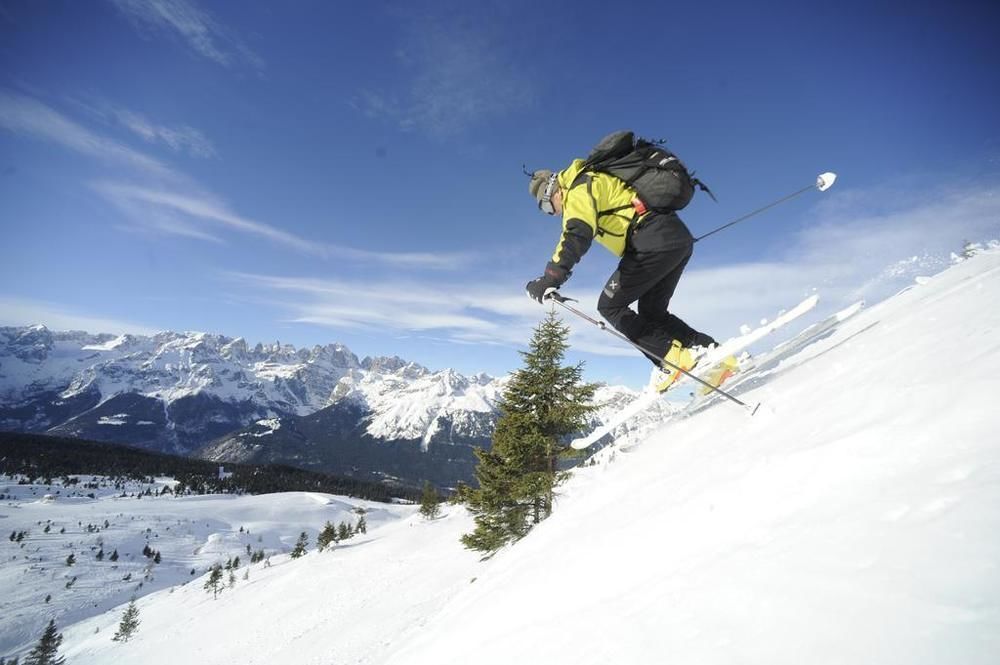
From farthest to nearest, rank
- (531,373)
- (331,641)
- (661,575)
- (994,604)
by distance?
1. (531,373)
2. (331,641)
3. (661,575)
4. (994,604)

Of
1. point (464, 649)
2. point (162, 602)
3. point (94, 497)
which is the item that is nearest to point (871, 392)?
point (464, 649)

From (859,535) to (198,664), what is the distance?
30.4 meters

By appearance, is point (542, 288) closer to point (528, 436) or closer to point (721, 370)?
point (721, 370)

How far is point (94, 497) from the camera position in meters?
167

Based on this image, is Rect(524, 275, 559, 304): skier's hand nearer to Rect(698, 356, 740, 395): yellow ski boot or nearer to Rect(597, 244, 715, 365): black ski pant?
Rect(597, 244, 715, 365): black ski pant

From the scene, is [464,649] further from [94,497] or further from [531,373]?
[94,497]

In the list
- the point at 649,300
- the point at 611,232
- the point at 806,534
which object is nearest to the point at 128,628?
the point at 649,300

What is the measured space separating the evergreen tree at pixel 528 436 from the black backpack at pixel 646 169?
1185 centimetres

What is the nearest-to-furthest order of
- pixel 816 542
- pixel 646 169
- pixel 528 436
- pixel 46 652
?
pixel 816 542 → pixel 646 169 → pixel 528 436 → pixel 46 652

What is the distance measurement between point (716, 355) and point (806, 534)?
531 cm

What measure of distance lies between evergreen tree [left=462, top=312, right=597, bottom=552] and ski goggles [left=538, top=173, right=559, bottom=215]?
1158cm

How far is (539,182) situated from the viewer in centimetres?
621

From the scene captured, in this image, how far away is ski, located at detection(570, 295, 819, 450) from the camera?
23.3ft

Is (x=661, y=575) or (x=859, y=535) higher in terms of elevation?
(x=859, y=535)
